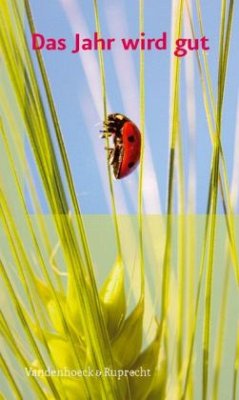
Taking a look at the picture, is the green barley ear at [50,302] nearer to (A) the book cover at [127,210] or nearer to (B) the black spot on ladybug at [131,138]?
(A) the book cover at [127,210]

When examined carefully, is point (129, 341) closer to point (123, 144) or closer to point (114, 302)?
point (114, 302)

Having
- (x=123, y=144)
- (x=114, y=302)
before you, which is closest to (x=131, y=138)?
(x=123, y=144)

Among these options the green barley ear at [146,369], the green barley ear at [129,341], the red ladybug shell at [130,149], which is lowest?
the green barley ear at [146,369]

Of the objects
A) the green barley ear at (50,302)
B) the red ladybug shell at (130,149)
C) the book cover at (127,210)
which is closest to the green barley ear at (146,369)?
the book cover at (127,210)

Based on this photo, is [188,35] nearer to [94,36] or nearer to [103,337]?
[94,36]

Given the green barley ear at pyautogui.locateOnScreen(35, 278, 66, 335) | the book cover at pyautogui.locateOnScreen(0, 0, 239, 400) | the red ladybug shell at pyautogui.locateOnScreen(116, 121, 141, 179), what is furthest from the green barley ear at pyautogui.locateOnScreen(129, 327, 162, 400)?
the red ladybug shell at pyautogui.locateOnScreen(116, 121, 141, 179)

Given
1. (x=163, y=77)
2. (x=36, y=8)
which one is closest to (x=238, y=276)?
(x=163, y=77)
